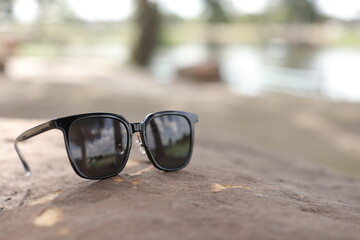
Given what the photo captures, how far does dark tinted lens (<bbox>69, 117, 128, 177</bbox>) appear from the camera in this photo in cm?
166

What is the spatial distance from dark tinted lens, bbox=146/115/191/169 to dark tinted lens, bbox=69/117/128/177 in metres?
0.15

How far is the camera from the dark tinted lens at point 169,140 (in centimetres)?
185

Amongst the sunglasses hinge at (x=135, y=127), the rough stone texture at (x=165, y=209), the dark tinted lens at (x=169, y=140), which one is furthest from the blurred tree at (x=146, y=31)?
the sunglasses hinge at (x=135, y=127)

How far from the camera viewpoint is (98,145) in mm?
1691

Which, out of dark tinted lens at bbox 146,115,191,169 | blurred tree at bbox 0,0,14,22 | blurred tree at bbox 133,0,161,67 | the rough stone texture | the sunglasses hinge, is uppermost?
blurred tree at bbox 0,0,14,22

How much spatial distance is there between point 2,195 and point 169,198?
88cm

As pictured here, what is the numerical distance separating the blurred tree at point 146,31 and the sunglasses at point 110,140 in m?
12.9

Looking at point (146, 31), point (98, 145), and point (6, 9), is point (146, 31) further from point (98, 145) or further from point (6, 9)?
point (6, 9)

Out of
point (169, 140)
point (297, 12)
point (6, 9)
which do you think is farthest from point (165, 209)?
point (297, 12)

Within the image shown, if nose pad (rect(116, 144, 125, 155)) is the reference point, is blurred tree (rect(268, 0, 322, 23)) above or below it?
above

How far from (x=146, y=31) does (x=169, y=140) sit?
43.3 feet

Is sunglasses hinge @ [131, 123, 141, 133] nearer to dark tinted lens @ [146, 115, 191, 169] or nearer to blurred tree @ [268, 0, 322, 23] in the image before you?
dark tinted lens @ [146, 115, 191, 169]

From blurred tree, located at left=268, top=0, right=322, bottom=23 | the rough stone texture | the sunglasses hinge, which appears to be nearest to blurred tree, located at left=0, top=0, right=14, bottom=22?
the rough stone texture

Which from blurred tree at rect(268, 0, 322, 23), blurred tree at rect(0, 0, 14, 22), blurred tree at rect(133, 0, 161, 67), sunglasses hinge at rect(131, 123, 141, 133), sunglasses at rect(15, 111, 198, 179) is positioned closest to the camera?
sunglasses at rect(15, 111, 198, 179)
